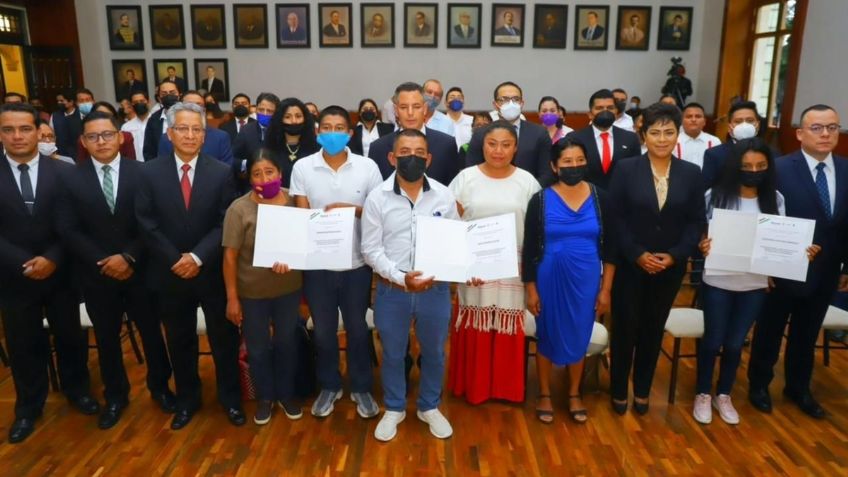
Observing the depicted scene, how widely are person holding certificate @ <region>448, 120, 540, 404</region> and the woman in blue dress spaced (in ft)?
0.38

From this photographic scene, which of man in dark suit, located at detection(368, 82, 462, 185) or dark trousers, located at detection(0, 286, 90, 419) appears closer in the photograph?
dark trousers, located at detection(0, 286, 90, 419)

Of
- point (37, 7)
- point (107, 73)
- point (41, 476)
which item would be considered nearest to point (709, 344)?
point (41, 476)

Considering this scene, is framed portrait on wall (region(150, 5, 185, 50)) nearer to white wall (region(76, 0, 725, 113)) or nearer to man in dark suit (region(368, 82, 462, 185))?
white wall (region(76, 0, 725, 113))

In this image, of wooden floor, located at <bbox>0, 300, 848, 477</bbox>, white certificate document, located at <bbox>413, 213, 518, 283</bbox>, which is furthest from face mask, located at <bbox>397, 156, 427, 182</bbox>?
wooden floor, located at <bbox>0, 300, 848, 477</bbox>

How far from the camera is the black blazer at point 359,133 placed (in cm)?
583

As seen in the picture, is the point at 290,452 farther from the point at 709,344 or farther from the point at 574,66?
the point at 574,66

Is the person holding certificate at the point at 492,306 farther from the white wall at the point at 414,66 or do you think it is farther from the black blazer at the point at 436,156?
the white wall at the point at 414,66

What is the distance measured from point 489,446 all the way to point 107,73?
10646mm

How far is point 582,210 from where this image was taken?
2.93 metres

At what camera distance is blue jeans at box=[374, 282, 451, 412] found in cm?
291

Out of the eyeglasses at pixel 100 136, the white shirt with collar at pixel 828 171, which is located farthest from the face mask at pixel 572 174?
the eyeglasses at pixel 100 136

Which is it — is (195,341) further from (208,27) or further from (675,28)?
(675,28)

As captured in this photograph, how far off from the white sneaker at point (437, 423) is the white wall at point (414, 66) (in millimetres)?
8362

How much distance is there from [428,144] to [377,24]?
25.0 feet
